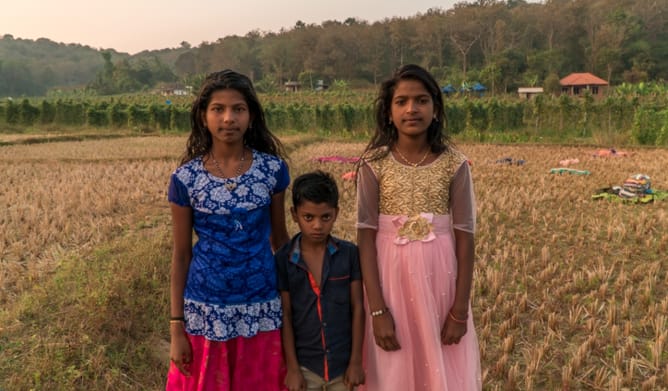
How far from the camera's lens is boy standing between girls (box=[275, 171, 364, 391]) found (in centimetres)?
189

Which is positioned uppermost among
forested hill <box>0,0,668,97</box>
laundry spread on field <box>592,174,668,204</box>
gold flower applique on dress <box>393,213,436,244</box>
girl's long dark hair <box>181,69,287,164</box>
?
forested hill <box>0,0,668,97</box>

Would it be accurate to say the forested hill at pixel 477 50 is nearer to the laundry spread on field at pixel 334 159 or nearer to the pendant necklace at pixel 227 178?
the laundry spread on field at pixel 334 159

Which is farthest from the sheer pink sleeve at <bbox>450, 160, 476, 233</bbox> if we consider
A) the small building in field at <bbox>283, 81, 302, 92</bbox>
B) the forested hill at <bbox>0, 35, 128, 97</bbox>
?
the forested hill at <bbox>0, 35, 128, 97</bbox>

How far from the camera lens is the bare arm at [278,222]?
1997mm

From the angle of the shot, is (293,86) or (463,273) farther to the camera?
(293,86)

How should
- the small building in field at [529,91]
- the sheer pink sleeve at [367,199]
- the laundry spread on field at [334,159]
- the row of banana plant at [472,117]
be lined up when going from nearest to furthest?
the sheer pink sleeve at [367,199], the laundry spread on field at [334,159], the row of banana plant at [472,117], the small building in field at [529,91]

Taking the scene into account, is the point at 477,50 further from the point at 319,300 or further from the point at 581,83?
the point at 319,300

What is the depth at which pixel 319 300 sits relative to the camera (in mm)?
1901

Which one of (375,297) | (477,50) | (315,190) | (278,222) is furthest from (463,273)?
(477,50)

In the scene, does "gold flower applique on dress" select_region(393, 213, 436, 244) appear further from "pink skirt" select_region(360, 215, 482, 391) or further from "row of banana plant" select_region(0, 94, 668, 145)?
"row of banana plant" select_region(0, 94, 668, 145)

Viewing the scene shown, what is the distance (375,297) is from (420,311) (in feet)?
0.61

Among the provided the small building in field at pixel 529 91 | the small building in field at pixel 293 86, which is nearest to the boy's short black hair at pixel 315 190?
the small building in field at pixel 529 91

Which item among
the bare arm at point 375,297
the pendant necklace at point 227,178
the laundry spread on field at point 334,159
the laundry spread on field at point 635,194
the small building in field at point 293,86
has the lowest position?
the laundry spread on field at point 635,194

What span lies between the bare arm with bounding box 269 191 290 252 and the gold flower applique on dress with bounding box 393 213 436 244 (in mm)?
479
